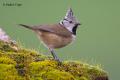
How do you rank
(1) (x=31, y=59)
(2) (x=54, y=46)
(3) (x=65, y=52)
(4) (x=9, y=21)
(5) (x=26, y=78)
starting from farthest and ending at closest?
(4) (x=9, y=21) < (3) (x=65, y=52) < (2) (x=54, y=46) < (1) (x=31, y=59) < (5) (x=26, y=78)

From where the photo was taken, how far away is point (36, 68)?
6.87 metres

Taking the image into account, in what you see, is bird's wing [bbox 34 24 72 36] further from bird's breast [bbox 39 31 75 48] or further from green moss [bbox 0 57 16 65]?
green moss [bbox 0 57 16 65]

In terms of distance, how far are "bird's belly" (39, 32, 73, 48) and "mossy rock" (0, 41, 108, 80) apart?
10.7 inches

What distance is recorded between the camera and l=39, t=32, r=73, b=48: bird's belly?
25.6ft

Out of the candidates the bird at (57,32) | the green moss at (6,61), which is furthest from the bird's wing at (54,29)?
the green moss at (6,61)

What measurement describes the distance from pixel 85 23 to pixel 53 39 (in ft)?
31.6

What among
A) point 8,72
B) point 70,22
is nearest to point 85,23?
point 70,22

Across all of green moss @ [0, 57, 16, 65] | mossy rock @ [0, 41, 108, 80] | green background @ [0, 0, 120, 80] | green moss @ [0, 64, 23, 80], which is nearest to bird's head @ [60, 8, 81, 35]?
mossy rock @ [0, 41, 108, 80]

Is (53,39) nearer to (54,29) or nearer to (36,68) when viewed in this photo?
(54,29)

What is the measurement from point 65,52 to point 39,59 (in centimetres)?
523

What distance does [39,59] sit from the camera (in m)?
7.34

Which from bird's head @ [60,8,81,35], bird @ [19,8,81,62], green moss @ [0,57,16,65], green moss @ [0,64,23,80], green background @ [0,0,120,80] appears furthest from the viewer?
green background @ [0,0,120,80]

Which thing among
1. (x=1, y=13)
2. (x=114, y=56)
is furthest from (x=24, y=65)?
(x=1, y=13)

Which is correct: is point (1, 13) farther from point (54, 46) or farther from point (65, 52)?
point (54, 46)
